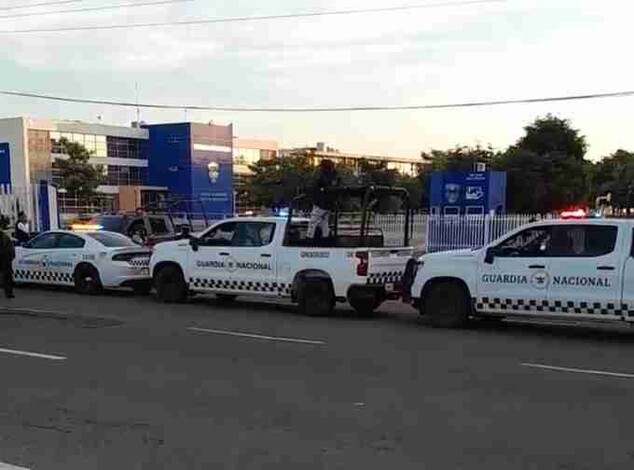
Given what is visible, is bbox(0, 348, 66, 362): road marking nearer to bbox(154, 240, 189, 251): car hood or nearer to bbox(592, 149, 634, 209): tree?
bbox(154, 240, 189, 251): car hood

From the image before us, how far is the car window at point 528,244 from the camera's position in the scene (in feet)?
38.8

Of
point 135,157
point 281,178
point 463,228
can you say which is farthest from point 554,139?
point 135,157

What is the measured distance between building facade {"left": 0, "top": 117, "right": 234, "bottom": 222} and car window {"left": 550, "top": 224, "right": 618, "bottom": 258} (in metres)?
72.1

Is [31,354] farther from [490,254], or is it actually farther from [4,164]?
[4,164]

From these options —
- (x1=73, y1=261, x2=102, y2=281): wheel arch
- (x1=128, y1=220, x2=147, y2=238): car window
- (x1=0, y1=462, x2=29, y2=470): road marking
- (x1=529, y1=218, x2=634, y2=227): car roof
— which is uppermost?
(x1=529, y1=218, x2=634, y2=227): car roof

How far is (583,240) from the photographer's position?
38.0 feet

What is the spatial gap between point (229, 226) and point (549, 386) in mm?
8205

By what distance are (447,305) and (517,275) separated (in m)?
1.18

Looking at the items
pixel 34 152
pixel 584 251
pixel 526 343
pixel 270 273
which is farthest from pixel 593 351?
pixel 34 152

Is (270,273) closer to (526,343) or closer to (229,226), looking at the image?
(229,226)

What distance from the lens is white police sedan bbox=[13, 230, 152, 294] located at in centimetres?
1692

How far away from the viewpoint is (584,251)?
1152 centimetres

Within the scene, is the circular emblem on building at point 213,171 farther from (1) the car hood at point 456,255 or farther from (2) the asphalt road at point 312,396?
(1) the car hood at point 456,255

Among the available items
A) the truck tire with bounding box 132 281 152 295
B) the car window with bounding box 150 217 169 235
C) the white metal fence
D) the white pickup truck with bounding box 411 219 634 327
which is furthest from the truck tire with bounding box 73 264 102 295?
the white metal fence
